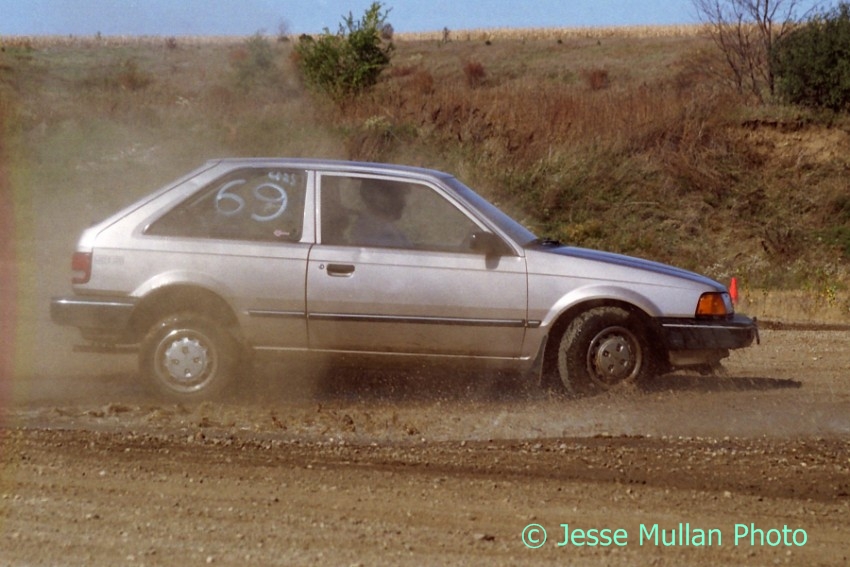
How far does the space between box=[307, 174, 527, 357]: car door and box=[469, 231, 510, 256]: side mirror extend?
0.10 ft

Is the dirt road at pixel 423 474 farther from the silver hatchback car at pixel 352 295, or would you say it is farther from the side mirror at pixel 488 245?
the side mirror at pixel 488 245

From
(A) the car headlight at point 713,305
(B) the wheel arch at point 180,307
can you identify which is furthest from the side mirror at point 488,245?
(B) the wheel arch at point 180,307

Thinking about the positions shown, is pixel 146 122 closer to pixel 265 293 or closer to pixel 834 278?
pixel 834 278

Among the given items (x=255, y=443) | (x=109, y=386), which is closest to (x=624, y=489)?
(x=255, y=443)

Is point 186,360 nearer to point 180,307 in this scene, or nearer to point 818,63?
point 180,307

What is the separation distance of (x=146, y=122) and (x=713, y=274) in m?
14.0

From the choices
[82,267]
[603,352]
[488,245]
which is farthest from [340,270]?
[603,352]

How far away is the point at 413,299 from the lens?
716 cm

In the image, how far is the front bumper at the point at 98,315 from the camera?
7172 mm

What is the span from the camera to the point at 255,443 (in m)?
6.14

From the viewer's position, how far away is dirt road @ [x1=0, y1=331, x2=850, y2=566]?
4383 millimetres

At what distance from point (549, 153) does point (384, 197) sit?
18.4 metres

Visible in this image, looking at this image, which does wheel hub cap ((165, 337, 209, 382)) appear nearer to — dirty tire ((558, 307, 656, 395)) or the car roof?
the car roof

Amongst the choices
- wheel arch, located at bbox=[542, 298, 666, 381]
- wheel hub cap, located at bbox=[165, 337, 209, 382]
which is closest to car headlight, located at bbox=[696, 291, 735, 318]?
wheel arch, located at bbox=[542, 298, 666, 381]
